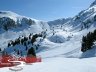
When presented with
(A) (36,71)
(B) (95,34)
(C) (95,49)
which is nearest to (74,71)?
(A) (36,71)

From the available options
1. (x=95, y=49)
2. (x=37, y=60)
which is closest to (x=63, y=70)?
(x=37, y=60)

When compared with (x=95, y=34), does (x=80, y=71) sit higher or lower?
lower

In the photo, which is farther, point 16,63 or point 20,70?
point 16,63

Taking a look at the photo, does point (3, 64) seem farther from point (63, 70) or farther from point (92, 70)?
point (92, 70)

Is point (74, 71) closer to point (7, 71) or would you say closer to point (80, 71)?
point (80, 71)

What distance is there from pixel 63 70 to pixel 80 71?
1.63m

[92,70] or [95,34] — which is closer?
[92,70]

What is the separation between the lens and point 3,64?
26781mm

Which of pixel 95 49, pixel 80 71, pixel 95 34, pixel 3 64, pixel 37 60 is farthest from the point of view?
pixel 95 34

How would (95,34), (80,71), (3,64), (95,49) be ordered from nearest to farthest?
→ (80,71)
(3,64)
(95,49)
(95,34)

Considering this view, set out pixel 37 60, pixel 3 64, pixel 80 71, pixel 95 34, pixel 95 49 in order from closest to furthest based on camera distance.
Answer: pixel 80 71 → pixel 3 64 → pixel 37 60 → pixel 95 49 → pixel 95 34

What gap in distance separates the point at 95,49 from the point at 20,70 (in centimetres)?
7519

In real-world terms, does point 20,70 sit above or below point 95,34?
below

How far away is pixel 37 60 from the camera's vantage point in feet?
113
